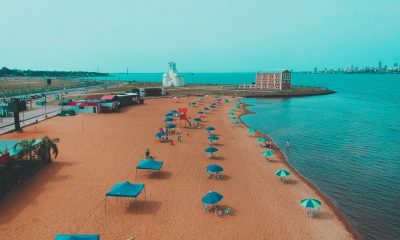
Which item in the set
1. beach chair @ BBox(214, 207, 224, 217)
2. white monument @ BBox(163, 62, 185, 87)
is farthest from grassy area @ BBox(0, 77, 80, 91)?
beach chair @ BBox(214, 207, 224, 217)

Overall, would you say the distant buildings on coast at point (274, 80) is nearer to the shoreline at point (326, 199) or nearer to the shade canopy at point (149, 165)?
the shoreline at point (326, 199)

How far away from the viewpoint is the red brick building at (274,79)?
110 meters

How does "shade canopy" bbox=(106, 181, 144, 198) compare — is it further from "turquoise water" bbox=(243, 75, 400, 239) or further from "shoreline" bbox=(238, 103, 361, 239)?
"turquoise water" bbox=(243, 75, 400, 239)

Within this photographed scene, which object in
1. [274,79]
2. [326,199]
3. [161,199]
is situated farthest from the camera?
[274,79]

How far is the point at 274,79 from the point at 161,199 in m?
98.1

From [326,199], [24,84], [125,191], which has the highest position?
[24,84]

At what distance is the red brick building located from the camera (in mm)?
110125

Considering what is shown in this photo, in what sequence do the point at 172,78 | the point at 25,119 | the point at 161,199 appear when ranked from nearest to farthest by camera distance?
the point at 161,199 → the point at 25,119 → the point at 172,78

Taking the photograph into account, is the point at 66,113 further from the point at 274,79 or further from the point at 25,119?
the point at 274,79

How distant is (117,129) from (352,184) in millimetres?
28504

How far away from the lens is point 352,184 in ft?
82.8

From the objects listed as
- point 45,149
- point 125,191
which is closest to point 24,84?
point 45,149

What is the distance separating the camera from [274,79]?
111875 millimetres

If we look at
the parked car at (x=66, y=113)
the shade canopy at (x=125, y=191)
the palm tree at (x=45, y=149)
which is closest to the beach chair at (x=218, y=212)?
the shade canopy at (x=125, y=191)
